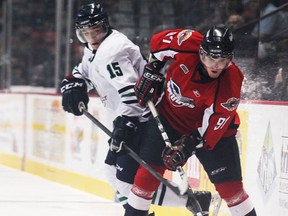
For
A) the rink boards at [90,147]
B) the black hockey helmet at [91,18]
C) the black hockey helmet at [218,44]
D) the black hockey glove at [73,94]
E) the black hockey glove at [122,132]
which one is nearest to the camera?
the black hockey helmet at [218,44]

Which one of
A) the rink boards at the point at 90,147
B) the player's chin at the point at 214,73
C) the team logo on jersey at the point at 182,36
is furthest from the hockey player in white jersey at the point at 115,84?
the player's chin at the point at 214,73

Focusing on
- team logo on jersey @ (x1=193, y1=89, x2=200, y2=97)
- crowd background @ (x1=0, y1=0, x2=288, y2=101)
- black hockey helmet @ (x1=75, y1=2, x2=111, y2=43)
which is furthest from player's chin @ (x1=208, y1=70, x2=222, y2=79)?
crowd background @ (x1=0, y1=0, x2=288, y2=101)

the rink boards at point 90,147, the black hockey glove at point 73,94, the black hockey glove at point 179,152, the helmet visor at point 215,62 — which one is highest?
the helmet visor at point 215,62

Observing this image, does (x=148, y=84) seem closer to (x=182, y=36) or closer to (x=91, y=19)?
(x=182, y=36)

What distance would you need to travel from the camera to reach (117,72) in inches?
157

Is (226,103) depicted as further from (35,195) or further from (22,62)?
(22,62)

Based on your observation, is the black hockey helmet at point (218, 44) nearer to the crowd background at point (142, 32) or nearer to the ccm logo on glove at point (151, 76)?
the ccm logo on glove at point (151, 76)

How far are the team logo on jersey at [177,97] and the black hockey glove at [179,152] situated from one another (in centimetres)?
16

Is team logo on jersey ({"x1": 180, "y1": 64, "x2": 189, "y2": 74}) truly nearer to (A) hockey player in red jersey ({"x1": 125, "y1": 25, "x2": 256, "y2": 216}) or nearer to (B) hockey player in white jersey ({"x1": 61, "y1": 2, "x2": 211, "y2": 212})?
(A) hockey player in red jersey ({"x1": 125, "y1": 25, "x2": 256, "y2": 216})

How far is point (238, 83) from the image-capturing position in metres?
3.61

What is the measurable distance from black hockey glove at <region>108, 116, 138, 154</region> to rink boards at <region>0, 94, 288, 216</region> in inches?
19.5

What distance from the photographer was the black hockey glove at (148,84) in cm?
380

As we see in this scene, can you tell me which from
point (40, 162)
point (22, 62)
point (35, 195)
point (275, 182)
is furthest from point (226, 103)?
point (22, 62)

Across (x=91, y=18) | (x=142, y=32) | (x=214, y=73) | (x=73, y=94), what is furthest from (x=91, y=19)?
(x=142, y=32)
